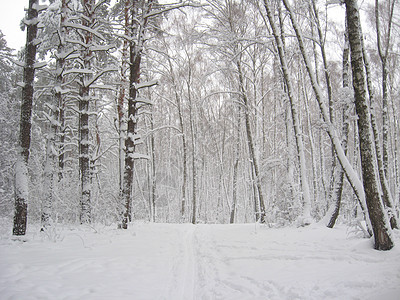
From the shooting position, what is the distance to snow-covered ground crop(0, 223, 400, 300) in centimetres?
337

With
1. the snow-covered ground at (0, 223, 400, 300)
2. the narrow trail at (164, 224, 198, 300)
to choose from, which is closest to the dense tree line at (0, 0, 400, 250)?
the snow-covered ground at (0, 223, 400, 300)

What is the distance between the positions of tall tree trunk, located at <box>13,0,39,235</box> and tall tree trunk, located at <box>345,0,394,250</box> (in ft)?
26.2

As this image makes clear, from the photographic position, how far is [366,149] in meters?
4.80

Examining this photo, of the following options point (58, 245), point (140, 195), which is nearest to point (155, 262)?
point (58, 245)

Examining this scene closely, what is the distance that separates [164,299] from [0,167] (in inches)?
587

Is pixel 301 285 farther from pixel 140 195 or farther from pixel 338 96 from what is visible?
pixel 140 195

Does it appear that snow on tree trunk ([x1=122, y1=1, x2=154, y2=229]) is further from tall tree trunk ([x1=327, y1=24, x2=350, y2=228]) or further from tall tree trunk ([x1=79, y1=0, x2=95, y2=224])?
tall tree trunk ([x1=327, y1=24, x2=350, y2=228])

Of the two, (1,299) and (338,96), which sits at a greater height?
(338,96)

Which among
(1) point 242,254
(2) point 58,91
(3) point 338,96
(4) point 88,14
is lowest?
(1) point 242,254

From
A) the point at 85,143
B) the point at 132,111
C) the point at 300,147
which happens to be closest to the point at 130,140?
the point at 132,111

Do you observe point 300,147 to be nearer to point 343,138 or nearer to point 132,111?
point 343,138

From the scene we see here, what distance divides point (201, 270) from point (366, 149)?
13.1 ft

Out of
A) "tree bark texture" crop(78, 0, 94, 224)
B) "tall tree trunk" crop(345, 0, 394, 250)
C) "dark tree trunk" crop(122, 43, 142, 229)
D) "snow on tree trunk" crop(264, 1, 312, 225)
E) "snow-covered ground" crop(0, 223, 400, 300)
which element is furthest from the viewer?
"tree bark texture" crop(78, 0, 94, 224)

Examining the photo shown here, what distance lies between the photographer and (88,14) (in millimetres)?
10117
